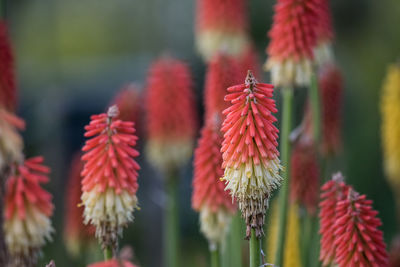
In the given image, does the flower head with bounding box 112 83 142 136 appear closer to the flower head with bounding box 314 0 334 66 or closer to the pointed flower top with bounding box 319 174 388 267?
the flower head with bounding box 314 0 334 66

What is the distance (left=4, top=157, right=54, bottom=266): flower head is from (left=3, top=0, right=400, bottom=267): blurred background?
1.89 m

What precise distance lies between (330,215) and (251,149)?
51 centimetres

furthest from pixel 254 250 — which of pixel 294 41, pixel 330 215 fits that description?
pixel 294 41

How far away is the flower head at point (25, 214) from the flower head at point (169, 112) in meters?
1.48

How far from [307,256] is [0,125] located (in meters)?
1.62

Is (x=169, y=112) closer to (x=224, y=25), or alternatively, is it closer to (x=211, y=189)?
(x=224, y=25)

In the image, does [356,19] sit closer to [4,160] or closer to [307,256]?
[307,256]

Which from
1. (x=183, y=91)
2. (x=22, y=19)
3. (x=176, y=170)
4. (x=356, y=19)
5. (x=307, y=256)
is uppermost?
(x=22, y=19)

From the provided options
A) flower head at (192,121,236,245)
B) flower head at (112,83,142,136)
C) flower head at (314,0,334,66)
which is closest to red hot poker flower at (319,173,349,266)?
flower head at (192,121,236,245)

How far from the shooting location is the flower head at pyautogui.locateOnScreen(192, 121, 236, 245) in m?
2.34

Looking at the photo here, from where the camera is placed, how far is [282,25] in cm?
267

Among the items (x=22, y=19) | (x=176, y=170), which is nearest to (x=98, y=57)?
(x=22, y=19)

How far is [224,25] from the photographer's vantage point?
377 centimetres

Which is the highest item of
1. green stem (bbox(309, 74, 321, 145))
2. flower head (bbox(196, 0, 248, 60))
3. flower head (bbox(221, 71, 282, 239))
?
flower head (bbox(196, 0, 248, 60))
